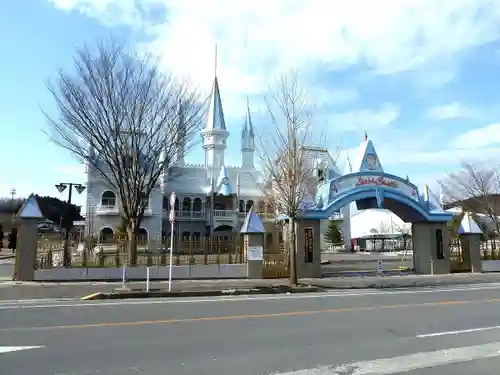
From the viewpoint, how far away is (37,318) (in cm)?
984

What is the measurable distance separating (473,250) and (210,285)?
55.1 feet

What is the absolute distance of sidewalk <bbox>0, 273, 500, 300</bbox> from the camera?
15367 millimetres

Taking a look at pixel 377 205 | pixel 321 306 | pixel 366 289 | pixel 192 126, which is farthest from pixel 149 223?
pixel 321 306

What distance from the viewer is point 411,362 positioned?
653 centimetres

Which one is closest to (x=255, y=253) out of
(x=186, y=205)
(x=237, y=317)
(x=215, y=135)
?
(x=237, y=317)

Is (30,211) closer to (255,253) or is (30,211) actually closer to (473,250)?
(255,253)

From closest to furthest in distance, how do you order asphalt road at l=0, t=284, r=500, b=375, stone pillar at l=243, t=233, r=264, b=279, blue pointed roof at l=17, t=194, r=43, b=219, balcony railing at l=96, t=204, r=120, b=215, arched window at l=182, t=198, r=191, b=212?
asphalt road at l=0, t=284, r=500, b=375, blue pointed roof at l=17, t=194, r=43, b=219, stone pillar at l=243, t=233, r=264, b=279, balcony railing at l=96, t=204, r=120, b=215, arched window at l=182, t=198, r=191, b=212

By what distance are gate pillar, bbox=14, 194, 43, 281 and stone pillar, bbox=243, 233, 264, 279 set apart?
29.8 ft

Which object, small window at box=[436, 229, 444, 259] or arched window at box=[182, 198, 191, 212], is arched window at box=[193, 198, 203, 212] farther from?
small window at box=[436, 229, 444, 259]

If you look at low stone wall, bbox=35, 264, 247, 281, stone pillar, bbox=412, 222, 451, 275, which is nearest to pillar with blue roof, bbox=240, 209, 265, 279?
low stone wall, bbox=35, 264, 247, 281

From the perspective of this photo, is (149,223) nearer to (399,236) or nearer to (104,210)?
(104,210)

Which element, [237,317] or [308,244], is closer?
[237,317]

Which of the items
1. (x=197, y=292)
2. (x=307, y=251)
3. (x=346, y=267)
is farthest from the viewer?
(x=346, y=267)

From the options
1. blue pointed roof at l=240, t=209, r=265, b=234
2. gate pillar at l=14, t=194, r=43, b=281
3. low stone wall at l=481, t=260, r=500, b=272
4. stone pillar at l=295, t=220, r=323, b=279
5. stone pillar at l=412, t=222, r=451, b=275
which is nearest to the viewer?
gate pillar at l=14, t=194, r=43, b=281
